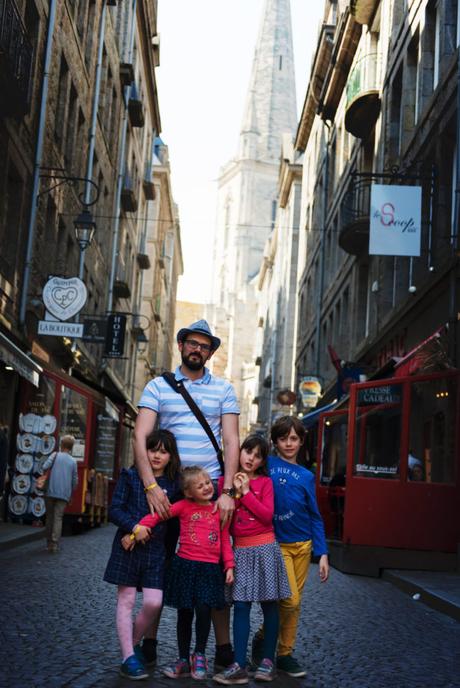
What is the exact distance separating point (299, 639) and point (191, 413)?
2584 mm

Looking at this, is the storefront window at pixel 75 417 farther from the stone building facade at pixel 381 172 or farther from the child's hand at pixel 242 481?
the child's hand at pixel 242 481

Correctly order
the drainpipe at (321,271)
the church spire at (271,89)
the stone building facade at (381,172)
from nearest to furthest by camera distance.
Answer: the stone building facade at (381,172) < the drainpipe at (321,271) < the church spire at (271,89)

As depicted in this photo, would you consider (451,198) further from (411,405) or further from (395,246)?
(411,405)

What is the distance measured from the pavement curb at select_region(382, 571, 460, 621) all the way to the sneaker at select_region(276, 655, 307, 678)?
362 cm

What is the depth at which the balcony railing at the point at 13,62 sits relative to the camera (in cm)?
1612

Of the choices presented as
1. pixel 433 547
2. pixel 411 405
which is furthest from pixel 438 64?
pixel 433 547

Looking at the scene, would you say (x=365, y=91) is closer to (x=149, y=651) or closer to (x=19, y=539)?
(x=19, y=539)

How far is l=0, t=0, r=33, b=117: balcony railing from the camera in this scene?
16.1 meters

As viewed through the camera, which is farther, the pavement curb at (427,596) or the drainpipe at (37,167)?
the drainpipe at (37,167)

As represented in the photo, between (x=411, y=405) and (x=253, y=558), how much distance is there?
26.9 feet

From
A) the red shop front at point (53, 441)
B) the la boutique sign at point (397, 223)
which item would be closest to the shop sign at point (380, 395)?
the la boutique sign at point (397, 223)

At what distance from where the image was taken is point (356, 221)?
26.0 metres

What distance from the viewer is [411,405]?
13914mm

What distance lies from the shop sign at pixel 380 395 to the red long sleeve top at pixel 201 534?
846 centimetres
